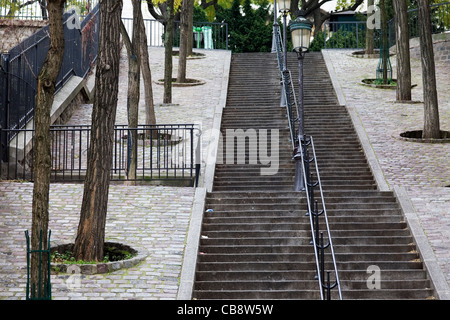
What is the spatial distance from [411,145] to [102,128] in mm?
9276

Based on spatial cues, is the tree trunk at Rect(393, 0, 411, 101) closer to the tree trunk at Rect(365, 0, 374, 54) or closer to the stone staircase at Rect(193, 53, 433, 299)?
the stone staircase at Rect(193, 53, 433, 299)

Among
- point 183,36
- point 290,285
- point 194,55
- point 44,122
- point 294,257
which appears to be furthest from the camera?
point 194,55

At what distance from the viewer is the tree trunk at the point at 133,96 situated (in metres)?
14.1

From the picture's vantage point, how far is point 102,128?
10492 millimetres

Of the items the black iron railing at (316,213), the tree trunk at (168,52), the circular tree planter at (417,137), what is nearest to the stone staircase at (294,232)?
the black iron railing at (316,213)

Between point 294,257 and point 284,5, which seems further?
point 284,5

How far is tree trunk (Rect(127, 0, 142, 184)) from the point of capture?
14.1 m

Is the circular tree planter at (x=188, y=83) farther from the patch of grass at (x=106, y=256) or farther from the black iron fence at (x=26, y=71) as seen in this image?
the patch of grass at (x=106, y=256)

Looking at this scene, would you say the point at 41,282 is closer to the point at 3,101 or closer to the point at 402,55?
the point at 3,101

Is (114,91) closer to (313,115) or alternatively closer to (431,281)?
(431,281)

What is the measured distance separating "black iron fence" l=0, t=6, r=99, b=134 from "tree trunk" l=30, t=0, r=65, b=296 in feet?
12.6

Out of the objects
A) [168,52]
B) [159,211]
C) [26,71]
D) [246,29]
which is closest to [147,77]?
[26,71]

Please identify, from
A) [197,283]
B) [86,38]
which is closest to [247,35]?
[86,38]

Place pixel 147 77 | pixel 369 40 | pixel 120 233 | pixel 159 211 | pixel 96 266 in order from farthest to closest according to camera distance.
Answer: pixel 369 40
pixel 147 77
pixel 159 211
pixel 120 233
pixel 96 266
